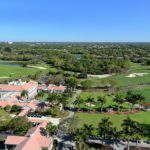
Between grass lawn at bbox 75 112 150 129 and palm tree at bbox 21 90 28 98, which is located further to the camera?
palm tree at bbox 21 90 28 98

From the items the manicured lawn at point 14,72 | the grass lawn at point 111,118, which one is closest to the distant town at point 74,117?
the grass lawn at point 111,118

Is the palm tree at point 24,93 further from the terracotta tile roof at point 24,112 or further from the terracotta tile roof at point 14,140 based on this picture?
the terracotta tile roof at point 14,140

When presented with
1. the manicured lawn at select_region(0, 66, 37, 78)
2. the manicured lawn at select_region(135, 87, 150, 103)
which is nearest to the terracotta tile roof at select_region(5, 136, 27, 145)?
the manicured lawn at select_region(135, 87, 150, 103)

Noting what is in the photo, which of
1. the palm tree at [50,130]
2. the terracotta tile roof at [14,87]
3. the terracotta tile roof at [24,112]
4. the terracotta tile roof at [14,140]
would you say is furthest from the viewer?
the terracotta tile roof at [14,87]

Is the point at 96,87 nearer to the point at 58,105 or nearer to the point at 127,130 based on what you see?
the point at 58,105

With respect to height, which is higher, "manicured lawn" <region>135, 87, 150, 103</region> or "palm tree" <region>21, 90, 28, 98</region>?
"palm tree" <region>21, 90, 28, 98</region>

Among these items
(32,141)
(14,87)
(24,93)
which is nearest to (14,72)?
(14,87)

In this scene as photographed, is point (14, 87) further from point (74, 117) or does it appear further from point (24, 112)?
point (74, 117)

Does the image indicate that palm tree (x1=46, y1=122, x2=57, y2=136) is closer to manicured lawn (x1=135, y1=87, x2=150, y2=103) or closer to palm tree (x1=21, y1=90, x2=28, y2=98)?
palm tree (x1=21, y1=90, x2=28, y2=98)

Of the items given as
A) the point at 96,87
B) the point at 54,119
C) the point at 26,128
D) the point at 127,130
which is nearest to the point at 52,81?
the point at 96,87

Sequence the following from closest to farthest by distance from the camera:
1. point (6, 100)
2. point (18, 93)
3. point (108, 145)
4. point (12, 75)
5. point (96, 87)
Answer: point (108, 145), point (6, 100), point (18, 93), point (96, 87), point (12, 75)

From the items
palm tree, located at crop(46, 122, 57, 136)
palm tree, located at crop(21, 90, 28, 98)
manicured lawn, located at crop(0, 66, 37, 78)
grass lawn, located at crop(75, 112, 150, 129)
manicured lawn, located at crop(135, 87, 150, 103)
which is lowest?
manicured lawn, located at crop(0, 66, 37, 78)
